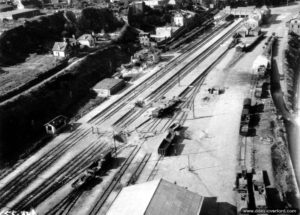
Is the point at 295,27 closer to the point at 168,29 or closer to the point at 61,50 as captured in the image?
the point at 168,29

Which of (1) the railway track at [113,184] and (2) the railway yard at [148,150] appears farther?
(2) the railway yard at [148,150]

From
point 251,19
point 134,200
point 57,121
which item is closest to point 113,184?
point 134,200

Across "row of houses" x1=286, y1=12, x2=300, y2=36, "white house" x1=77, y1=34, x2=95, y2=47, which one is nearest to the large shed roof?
"white house" x1=77, y1=34, x2=95, y2=47

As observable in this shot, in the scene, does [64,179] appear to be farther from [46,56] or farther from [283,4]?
[283,4]

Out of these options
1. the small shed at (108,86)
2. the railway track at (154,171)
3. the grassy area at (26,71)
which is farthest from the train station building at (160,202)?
the grassy area at (26,71)

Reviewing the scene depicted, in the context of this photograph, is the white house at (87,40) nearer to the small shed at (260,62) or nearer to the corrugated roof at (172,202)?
the small shed at (260,62)

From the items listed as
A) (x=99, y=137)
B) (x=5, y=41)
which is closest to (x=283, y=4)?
(x=5, y=41)
